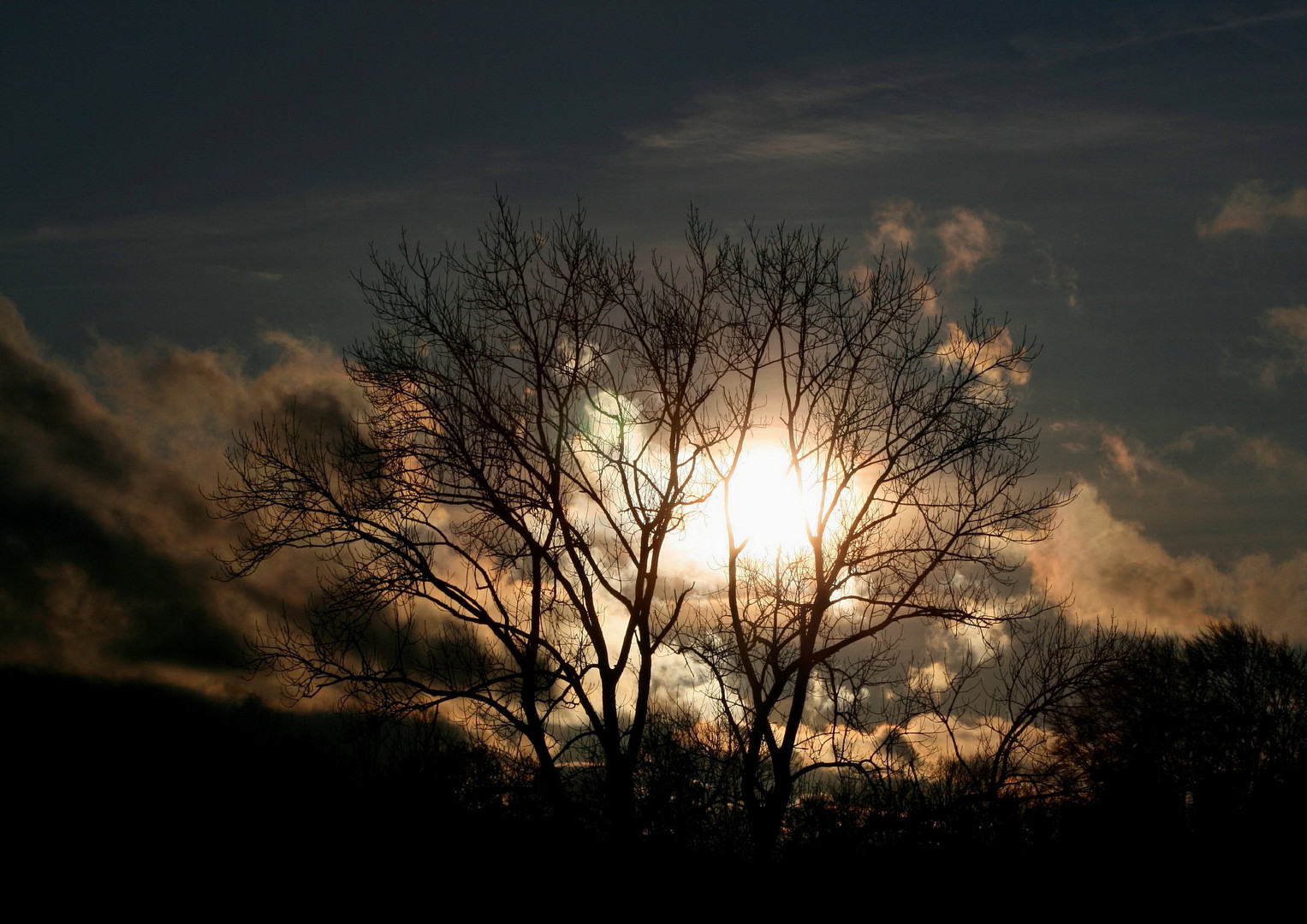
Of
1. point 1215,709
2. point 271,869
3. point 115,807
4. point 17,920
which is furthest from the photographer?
point 1215,709

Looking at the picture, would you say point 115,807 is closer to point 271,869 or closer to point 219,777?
point 219,777

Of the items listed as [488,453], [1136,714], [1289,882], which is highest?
[488,453]

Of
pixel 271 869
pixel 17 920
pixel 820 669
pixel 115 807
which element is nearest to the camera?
pixel 820 669

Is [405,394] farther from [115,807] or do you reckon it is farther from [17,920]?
[115,807]

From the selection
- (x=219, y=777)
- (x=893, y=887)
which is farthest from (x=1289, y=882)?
(x=219, y=777)

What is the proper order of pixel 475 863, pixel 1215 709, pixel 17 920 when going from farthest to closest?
pixel 1215 709 < pixel 475 863 < pixel 17 920

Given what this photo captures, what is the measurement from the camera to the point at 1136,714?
3136 centimetres

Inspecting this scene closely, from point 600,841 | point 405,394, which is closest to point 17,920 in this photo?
point 600,841

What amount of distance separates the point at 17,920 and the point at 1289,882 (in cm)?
3295

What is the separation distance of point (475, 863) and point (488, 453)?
12524 mm

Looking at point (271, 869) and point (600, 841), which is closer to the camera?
point (600, 841)

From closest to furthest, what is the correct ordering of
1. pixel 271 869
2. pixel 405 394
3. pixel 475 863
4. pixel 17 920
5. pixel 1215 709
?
pixel 405 394, pixel 17 920, pixel 475 863, pixel 271 869, pixel 1215 709

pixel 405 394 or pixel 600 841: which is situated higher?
pixel 405 394

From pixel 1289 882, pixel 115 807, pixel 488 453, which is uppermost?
pixel 488 453
